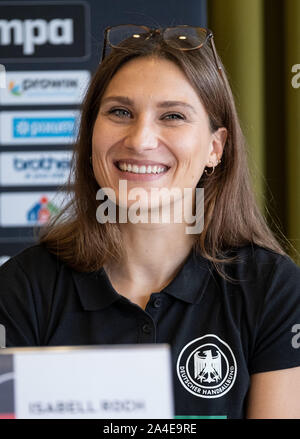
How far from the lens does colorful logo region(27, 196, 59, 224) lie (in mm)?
1686

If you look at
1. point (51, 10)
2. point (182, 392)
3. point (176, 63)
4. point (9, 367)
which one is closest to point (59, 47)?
point (51, 10)

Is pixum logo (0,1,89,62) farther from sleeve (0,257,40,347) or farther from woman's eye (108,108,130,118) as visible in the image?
sleeve (0,257,40,347)

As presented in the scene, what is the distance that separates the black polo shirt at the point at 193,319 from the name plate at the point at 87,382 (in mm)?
557

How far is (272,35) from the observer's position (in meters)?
1.79

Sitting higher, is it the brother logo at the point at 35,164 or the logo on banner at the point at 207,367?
the brother logo at the point at 35,164

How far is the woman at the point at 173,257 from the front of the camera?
3.57 ft

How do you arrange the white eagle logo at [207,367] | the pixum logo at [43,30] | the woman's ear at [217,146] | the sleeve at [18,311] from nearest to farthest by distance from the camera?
the white eagle logo at [207,367], the sleeve at [18,311], the woman's ear at [217,146], the pixum logo at [43,30]

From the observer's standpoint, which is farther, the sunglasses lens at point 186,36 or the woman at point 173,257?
the sunglasses lens at point 186,36

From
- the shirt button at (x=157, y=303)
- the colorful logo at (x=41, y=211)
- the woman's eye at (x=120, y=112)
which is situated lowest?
the shirt button at (x=157, y=303)

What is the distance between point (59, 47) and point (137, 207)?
708 millimetres

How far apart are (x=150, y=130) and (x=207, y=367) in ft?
1.33

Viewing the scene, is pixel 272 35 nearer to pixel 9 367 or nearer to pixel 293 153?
pixel 293 153

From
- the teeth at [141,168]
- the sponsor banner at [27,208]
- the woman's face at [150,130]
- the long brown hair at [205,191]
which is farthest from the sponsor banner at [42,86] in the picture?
the teeth at [141,168]

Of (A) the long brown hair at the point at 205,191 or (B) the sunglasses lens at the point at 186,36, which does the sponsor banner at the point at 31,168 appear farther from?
(B) the sunglasses lens at the point at 186,36
